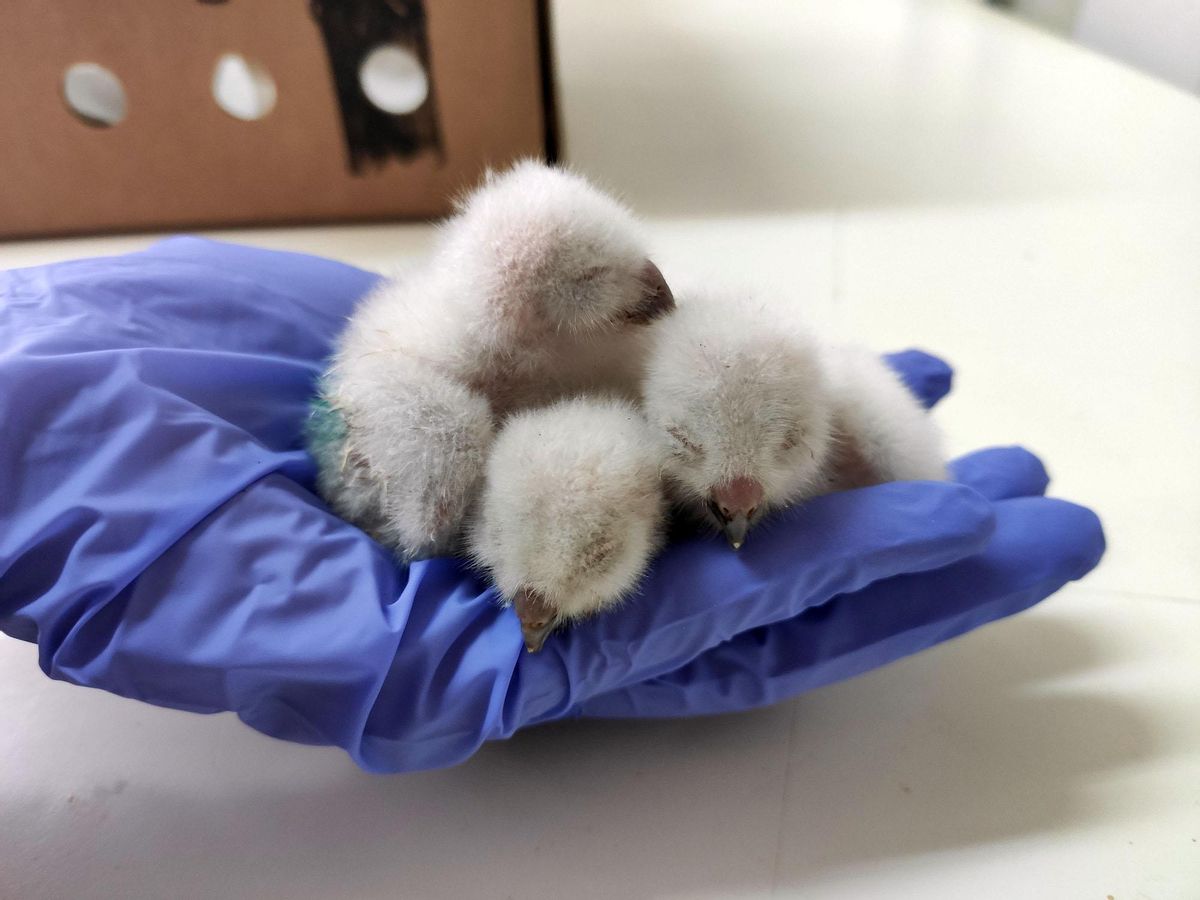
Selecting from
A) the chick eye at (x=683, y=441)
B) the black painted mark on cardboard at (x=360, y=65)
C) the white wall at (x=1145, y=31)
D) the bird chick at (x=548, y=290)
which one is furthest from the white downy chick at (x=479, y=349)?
the white wall at (x=1145, y=31)

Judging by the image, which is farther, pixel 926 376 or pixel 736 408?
pixel 926 376

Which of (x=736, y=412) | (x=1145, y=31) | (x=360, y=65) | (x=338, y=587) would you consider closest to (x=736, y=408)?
(x=736, y=412)

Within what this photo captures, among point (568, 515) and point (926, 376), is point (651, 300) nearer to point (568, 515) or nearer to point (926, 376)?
point (568, 515)

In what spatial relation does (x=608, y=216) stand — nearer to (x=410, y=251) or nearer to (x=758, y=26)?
(x=410, y=251)

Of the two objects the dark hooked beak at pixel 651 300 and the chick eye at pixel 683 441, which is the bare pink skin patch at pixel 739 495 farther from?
the dark hooked beak at pixel 651 300

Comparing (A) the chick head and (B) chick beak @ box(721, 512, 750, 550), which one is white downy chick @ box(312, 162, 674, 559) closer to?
(A) the chick head

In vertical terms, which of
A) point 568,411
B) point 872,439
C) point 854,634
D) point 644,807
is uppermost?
Answer: point 568,411

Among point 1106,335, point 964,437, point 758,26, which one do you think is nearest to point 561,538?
point 964,437
